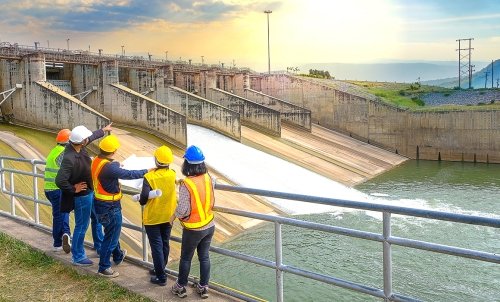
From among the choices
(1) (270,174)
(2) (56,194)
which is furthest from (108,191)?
(1) (270,174)

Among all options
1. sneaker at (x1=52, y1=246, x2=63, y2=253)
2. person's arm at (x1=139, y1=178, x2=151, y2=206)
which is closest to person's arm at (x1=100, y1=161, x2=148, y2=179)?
person's arm at (x1=139, y1=178, x2=151, y2=206)

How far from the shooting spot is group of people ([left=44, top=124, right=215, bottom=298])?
4109 mm

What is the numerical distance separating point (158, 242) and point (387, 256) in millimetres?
2217

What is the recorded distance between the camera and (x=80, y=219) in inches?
200

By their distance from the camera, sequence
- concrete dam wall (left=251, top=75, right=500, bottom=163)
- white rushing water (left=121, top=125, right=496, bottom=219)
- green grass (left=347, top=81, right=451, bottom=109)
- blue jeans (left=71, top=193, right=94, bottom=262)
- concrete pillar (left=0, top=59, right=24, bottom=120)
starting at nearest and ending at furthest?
blue jeans (left=71, top=193, right=94, bottom=262) → white rushing water (left=121, top=125, right=496, bottom=219) → concrete pillar (left=0, top=59, right=24, bottom=120) → concrete dam wall (left=251, top=75, right=500, bottom=163) → green grass (left=347, top=81, right=451, bottom=109)

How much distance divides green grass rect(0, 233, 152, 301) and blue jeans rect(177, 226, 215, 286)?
1.47 ft

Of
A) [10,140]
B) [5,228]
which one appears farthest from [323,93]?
[5,228]

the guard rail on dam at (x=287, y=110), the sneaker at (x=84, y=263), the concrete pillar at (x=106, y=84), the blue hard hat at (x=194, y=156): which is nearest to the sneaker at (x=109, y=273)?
the sneaker at (x=84, y=263)

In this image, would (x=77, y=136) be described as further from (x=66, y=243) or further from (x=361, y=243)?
(x=361, y=243)

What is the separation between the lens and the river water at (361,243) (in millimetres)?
9266

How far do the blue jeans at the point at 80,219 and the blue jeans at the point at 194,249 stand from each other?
4.62 feet

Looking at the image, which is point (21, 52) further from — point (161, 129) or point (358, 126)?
point (358, 126)

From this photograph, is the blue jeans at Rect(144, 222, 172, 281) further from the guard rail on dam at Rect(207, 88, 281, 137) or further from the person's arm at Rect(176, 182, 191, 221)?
the guard rail on dam at Rect(207, 88, 281, 137)

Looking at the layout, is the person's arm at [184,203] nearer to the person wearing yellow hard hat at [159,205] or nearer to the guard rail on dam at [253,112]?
the person wearing yellow hard hat at [159,205]
